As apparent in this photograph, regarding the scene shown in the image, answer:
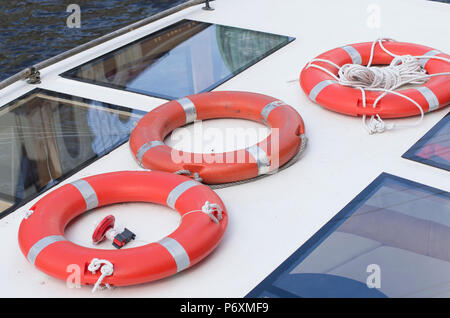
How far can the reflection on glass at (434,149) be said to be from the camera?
241 centimetres

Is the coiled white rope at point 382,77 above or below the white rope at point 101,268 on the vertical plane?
above

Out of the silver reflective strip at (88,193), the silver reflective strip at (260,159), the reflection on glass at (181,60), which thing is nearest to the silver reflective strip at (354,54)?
the reflection on glass at (181,60)

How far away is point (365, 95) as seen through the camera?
2.73 meters

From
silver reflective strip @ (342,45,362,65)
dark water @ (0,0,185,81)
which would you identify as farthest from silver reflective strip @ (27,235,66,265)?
dark water @ (0,0,185,81)

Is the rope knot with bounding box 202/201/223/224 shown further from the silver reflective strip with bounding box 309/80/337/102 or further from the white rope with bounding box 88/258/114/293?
the silver reflective strip with bounding box 309/80/337/102

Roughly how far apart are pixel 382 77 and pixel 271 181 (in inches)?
32.9

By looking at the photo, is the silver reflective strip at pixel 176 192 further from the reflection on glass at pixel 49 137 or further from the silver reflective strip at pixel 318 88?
the silver reflective strip at pixel 318 88

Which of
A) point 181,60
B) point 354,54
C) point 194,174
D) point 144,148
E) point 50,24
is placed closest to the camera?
point 194,174

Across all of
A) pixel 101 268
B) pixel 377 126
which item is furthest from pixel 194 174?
pixel 377 126

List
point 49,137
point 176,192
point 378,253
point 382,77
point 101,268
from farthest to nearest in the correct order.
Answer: point 382,77
point 49,137
point 176,192
point 378,253
point 101,268

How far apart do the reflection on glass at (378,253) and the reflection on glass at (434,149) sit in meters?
0.21

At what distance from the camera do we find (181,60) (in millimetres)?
3367

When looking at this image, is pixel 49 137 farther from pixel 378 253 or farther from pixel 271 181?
pixel 378 253

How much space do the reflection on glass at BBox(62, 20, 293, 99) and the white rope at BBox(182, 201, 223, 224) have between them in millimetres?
1095
